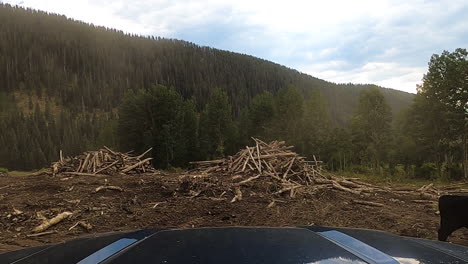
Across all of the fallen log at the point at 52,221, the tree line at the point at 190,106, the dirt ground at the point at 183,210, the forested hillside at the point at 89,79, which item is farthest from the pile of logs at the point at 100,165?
the forested hillside at the point at 89,79

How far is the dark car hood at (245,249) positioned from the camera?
68.1 inches

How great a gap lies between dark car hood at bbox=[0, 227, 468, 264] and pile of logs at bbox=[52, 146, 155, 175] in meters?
10.7

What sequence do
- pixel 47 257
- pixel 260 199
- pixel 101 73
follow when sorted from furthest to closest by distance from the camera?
1. pixel 101 73
2. pixel 260 199
3. pixel 47 257

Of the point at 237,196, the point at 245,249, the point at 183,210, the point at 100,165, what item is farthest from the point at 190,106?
the point at 245,249

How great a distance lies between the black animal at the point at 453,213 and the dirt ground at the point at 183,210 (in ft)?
6.01

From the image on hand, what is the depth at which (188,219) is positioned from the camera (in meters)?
7.23

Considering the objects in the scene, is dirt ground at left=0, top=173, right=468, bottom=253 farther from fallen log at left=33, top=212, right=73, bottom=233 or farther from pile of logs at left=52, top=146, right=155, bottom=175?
pile of logs at left=52, top=146, right=155, bottom=175

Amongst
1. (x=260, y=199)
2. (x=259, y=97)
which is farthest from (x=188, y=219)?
(x=259, y=97)

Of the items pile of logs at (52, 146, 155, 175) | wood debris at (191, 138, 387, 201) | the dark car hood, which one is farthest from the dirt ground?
the dark car hood

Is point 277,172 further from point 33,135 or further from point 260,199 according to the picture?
point 33,135

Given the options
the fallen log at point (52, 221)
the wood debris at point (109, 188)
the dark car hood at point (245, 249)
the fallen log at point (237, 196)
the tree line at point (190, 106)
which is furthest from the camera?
the tree line at point (190, 106)

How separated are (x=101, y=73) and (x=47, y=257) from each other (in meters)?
160

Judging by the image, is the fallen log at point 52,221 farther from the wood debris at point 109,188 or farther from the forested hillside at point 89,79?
the forested hillside at point 89,79

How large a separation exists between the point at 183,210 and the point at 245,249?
605 centimetres
